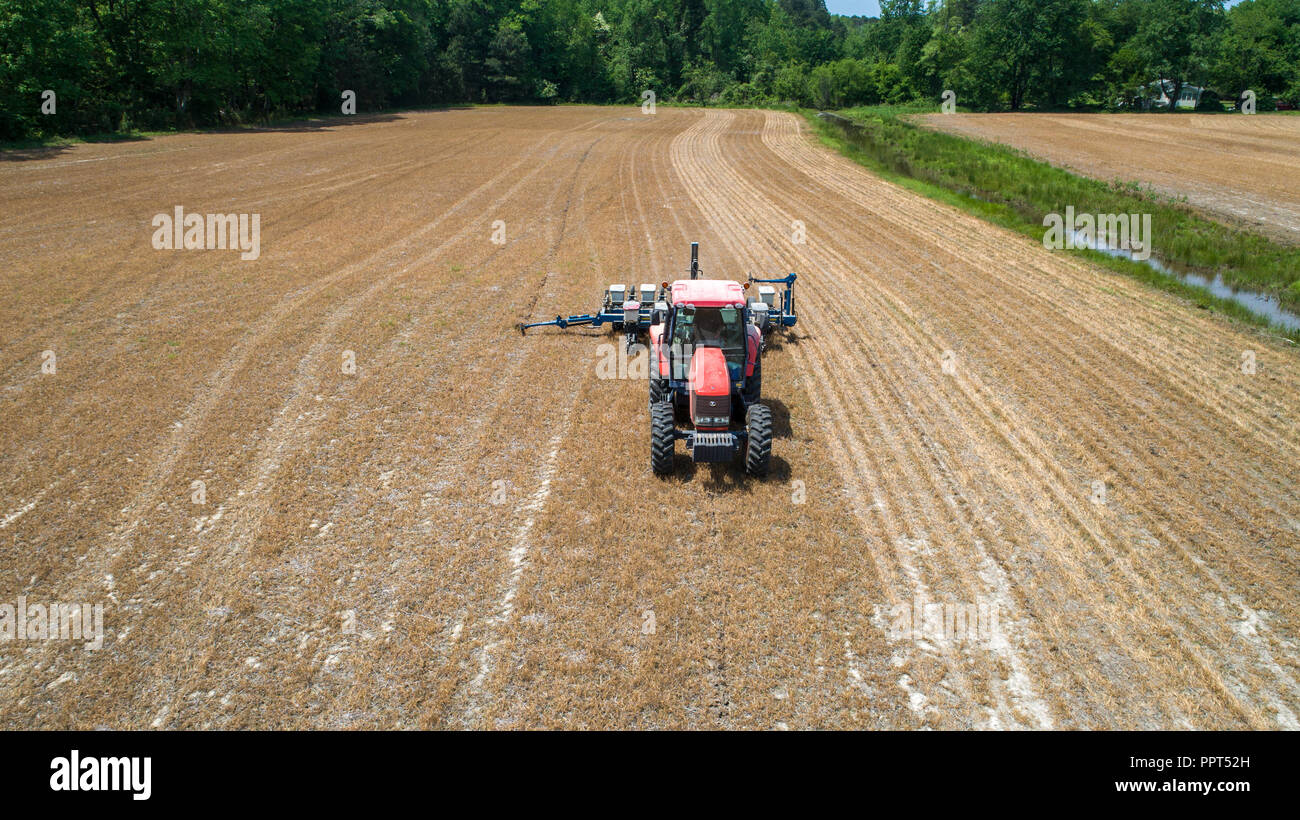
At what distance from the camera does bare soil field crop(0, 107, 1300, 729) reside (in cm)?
702

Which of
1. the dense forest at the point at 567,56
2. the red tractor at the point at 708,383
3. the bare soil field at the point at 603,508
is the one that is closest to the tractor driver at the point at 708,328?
the red tractor at the point at 708,383

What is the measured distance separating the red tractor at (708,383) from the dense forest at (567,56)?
4289 centimetres

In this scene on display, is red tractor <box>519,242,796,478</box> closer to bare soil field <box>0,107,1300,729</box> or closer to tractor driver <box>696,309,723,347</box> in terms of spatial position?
tractor driver <box>696,309,723,347</box>

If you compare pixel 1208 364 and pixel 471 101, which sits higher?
pixel 471 101

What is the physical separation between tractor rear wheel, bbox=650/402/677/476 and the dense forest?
43.5 m

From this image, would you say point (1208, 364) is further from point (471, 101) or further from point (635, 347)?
point (471, 101)

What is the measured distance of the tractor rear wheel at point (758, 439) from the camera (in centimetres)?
983

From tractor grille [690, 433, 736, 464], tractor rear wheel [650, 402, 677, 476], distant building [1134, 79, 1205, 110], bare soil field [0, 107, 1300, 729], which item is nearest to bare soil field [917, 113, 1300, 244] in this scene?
distant building [1134, 79, 1205, 110]

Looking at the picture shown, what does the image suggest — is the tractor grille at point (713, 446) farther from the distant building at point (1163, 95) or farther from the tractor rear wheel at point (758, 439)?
the distant building at point (1163, 95)

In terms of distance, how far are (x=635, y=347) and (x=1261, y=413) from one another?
36.4 feet

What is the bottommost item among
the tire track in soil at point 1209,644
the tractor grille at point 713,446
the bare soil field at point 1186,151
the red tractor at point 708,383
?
the tire track in soil at point 1209,644

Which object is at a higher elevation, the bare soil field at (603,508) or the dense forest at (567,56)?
the dense forest at (567,56)
